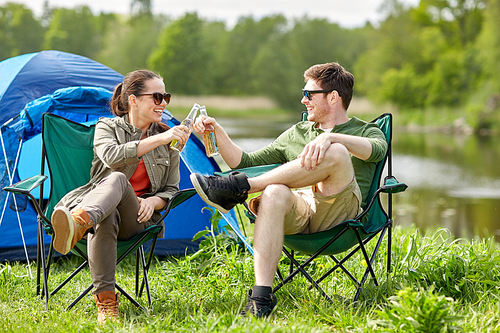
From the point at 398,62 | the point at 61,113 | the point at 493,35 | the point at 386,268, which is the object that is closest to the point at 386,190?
the point at 386,268

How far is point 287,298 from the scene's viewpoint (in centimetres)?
215

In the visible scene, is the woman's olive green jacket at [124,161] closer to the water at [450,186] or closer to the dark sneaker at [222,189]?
the dark sneaker at [222,189]

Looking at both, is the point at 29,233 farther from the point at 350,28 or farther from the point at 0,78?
the point at 350,28

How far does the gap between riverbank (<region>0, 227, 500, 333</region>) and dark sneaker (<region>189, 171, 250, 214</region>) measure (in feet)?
1.26

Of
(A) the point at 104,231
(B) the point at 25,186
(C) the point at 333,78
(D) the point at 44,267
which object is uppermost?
(C) the point at 333,78

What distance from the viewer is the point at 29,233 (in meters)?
3.00

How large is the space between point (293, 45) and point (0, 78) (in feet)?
131

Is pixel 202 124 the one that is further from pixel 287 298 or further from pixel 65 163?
pixel 287 298

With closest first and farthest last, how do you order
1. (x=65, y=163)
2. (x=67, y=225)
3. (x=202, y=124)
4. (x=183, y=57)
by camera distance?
(x=67, y=225) → (x=202, y=124) → (x=65, y=163) → (x=183, y=57)

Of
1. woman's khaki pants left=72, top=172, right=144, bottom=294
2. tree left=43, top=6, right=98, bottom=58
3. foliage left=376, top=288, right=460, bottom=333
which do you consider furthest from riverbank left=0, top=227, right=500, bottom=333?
tree left=43, top=6, right=98, bottom=58

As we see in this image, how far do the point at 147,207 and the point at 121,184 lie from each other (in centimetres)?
17

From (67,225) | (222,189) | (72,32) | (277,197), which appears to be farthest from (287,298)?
(72,32)

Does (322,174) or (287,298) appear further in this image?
(287,298)

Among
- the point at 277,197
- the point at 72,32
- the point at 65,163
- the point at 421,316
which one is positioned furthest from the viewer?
the point at 72,32
